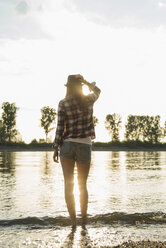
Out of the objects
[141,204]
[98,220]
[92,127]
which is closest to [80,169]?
[92,127]

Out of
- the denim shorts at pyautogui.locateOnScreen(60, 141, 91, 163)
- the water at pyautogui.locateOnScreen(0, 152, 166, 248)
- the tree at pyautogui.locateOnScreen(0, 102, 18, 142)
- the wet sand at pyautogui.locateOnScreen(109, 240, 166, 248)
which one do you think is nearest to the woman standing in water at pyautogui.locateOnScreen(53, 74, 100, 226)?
the denim shorts at pyautogui.locateOnScreen(60, 141, 91, 163)

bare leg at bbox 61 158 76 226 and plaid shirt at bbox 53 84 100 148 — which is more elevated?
plaid shirt at bbox 53 84 100 148

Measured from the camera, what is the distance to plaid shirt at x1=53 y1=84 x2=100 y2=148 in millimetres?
4277

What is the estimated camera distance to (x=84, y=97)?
430 cm

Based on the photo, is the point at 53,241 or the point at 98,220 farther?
the point at 98,220

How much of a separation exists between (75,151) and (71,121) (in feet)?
1.34

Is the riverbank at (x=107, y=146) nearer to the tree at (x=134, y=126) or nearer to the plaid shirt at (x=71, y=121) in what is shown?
the tree at (x=134, y=126)

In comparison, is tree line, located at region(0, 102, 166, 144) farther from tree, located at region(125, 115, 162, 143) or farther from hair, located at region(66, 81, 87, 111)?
hair, located at region(66, 81, 87, 111)

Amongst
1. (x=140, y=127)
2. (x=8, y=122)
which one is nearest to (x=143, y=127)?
(x=140, y=127)

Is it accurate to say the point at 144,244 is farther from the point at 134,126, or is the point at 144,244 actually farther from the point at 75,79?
the point at 134,126

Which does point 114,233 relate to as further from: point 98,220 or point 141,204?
point 141,204

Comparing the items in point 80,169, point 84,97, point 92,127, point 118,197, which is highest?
point 84,97

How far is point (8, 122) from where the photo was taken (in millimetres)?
77188

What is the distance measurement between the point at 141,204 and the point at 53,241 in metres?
2.81
